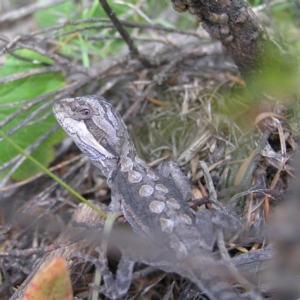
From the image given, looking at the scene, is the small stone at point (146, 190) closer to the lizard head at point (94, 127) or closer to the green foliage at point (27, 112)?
the lizard head at point (94, 127)

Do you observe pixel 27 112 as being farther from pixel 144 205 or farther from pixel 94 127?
pixel 144 205

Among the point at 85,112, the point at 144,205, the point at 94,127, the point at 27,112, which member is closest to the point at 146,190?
the point at 144,205

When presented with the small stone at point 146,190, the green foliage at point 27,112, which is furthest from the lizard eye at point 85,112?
the small stone at point 146,190

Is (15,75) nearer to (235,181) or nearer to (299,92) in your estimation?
(235,181)

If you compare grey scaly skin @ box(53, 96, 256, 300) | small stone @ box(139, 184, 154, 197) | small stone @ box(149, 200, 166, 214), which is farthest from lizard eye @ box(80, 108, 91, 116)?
small stone @ box(149, 200, 166, 214)

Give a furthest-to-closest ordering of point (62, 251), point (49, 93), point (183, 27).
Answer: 1. point (183, 27)
2. point (49, 93)
3. point (62, 251)

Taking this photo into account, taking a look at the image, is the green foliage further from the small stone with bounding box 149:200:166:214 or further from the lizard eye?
the small stone with bounding box 149:200:166:214

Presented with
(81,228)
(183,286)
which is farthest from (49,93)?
(183,286)
